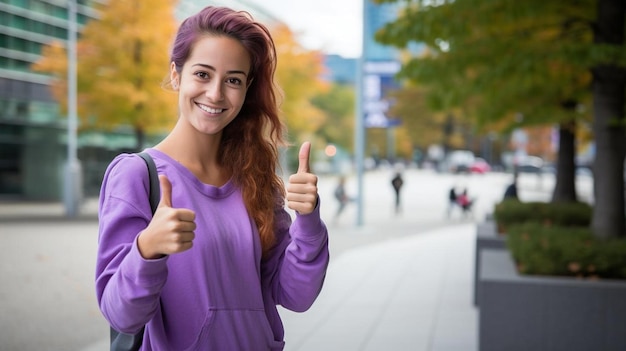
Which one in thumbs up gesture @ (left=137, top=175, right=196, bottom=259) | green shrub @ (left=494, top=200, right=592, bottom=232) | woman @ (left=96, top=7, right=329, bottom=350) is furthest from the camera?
green shrub @ (left=494, top=200, right=592, bottom=232)

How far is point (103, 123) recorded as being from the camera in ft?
79.0

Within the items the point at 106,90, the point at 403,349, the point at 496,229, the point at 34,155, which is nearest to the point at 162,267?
the point at 403,349

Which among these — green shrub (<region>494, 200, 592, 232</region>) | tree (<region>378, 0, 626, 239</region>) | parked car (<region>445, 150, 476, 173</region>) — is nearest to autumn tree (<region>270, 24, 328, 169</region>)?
green shrub (<region>494, 200, 592, 232</region>)

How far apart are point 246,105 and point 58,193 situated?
31.1m

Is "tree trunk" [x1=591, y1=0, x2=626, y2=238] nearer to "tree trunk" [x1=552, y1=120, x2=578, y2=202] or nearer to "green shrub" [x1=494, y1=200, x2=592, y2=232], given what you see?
"green shrub" [x1=494, y1=200, x2=592, y2=232]

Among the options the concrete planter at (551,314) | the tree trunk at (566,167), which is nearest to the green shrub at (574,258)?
the concrete planter at (551,314)

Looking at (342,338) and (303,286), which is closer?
(303,286)

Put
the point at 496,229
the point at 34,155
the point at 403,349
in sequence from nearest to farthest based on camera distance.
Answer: the point at 403,349 → the point at 496,229 → the point at 34,155

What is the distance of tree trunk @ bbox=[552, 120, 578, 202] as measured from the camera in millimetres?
15000

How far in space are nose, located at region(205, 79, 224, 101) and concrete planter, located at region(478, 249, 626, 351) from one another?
16.5 ft

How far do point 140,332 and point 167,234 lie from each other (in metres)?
0.55

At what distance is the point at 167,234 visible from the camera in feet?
6.04

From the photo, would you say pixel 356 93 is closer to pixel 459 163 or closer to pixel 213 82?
pixel 213 82

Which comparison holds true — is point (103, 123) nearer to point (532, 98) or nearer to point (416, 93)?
point (532, 98)
